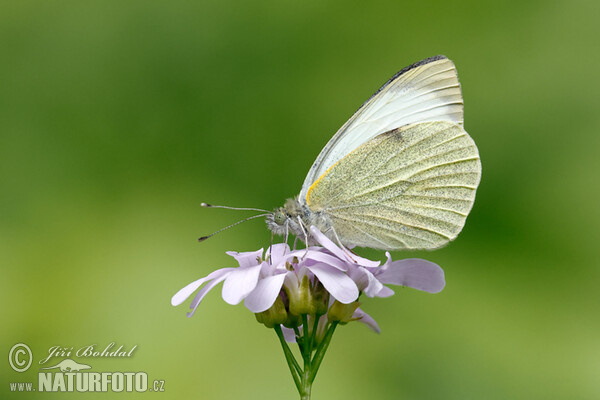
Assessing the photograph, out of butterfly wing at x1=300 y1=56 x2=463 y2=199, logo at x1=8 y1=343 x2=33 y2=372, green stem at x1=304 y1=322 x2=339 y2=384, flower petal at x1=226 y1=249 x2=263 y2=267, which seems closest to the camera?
green stem at x1=304 y1=322 x2=339 y2=384

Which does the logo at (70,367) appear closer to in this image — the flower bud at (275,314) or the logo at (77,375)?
the logo at (77,375)

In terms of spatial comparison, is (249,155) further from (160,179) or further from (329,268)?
(329,268)

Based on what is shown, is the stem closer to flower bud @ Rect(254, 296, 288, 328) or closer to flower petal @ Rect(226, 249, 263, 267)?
flower bud @ Rect(254, 296, 288, 328)

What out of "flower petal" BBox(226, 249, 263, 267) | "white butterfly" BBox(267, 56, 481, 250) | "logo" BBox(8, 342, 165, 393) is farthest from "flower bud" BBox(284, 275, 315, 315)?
"logo" BBox(8, 342, 165, 393)

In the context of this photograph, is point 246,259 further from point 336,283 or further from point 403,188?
point 403,188

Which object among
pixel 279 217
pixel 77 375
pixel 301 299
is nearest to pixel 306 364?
pixel 301 299

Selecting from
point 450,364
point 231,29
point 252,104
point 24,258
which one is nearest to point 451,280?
point 450,364

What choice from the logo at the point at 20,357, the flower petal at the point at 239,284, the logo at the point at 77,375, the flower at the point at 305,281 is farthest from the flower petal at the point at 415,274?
the logo at the point at 20,357
